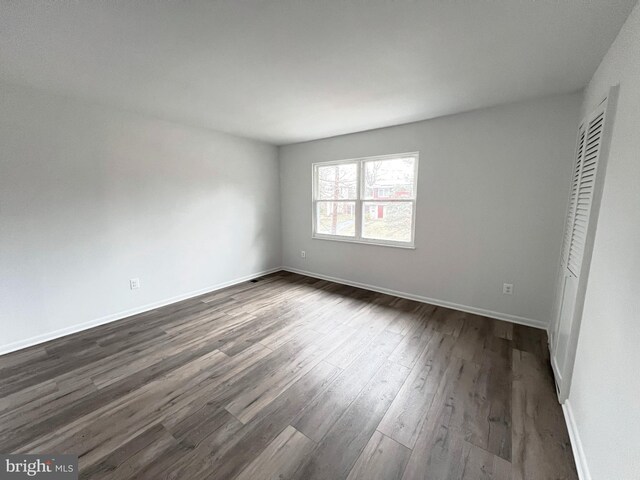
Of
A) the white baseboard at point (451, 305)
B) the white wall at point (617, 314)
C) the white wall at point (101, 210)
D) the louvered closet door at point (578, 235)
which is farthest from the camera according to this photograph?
the white baseboard at point (451, 305)

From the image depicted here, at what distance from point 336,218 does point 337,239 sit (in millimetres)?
372

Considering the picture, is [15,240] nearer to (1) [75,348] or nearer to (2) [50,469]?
(1) [75,348]

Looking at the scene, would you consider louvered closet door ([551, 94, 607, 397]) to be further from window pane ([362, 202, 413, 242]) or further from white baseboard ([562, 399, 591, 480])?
window pane ([362, 202, 413, 242])

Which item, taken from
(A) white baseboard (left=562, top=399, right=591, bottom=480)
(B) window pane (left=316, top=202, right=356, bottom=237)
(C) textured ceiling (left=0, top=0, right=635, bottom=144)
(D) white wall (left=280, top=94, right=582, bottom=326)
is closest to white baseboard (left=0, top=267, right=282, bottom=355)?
(B) window pane (left=316, top=202, right=356, bottom=237)

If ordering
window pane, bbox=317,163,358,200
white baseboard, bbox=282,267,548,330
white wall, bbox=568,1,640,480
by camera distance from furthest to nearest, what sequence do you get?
window pane, bbox=317,163,358,200, white baseboard, bbox=282,267,548,330, white wall, bbox=568,1,640,480

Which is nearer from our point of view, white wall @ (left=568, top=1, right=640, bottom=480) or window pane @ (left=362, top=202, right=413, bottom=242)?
white wall @ (left=568, top=1, right=640, bottom=480)

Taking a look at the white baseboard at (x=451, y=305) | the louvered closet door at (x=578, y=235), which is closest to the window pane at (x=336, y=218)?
the white baseboard at (x=451, y=305)

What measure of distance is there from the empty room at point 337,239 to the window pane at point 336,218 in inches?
3.3

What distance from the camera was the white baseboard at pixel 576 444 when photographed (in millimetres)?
1258

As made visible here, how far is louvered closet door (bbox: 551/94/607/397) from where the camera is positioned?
62.8 inches

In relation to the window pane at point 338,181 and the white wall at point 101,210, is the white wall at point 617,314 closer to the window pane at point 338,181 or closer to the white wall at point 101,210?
Result: the window pane at point 338,181

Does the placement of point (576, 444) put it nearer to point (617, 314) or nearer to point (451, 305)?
point (617, 314)

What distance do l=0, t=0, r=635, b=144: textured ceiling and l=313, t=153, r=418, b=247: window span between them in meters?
1.06

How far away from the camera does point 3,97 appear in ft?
7.18
